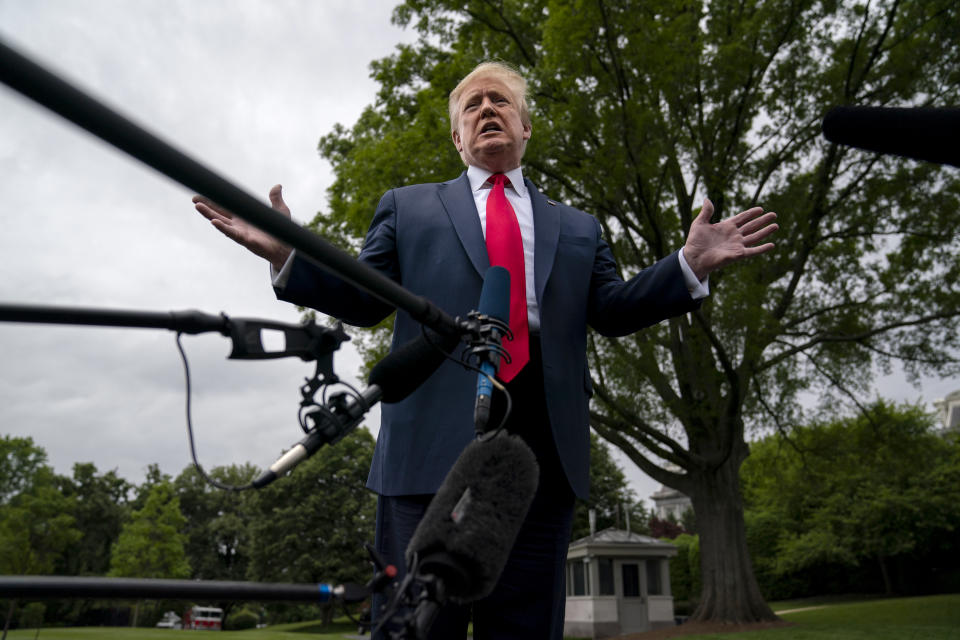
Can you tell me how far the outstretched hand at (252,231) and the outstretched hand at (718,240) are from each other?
1.34 meters

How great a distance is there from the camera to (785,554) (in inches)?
1404

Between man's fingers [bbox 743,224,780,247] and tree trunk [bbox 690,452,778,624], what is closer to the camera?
man's fingers [bbox 743,224,780,247]

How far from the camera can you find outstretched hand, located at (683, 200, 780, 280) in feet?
7.57

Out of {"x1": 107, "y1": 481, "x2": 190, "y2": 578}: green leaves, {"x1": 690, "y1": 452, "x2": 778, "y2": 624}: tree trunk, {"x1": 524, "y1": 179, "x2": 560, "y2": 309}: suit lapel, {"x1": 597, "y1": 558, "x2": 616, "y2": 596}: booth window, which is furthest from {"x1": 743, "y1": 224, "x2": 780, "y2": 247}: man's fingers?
{"x1": 107, "y1": 481, "x2": 190, "y2": 578}: green leaves

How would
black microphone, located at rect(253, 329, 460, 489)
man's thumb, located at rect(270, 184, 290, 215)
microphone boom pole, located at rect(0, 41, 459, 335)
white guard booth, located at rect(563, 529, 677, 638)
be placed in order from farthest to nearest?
1. white guard booth, located at rect(563, 529, 677, 638)
2. man's thumb, located at rect(270, 184, 290, 215)
3. black microphone, located at rect(253, 329, 460, 489)
4. microphone boom pole, located at rect(0, 41, 459, 335)

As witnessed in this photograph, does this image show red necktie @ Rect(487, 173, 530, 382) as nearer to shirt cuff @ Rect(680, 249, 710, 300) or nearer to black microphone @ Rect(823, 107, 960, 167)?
shirt cuff @ Rect(680, 249, 710, 300)

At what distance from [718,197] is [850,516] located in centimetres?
2537

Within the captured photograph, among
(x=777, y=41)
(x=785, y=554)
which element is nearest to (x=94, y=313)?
(x=777, y=41)

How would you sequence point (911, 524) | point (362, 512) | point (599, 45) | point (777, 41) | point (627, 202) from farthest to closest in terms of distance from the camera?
1. point (362, 512)
2. point (911, 524)
3. point (627, 202)
4. point (777, 41)
5. point (599, 45)

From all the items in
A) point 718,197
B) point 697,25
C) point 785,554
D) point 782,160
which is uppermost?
point 697,25

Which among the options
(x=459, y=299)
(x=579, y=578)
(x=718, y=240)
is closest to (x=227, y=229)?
(x=459, y=299)

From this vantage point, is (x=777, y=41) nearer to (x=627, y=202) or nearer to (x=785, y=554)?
(x=627, y=202)

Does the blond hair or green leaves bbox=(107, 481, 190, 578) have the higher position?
the blond hair

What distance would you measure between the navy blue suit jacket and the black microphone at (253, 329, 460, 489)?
56cm
